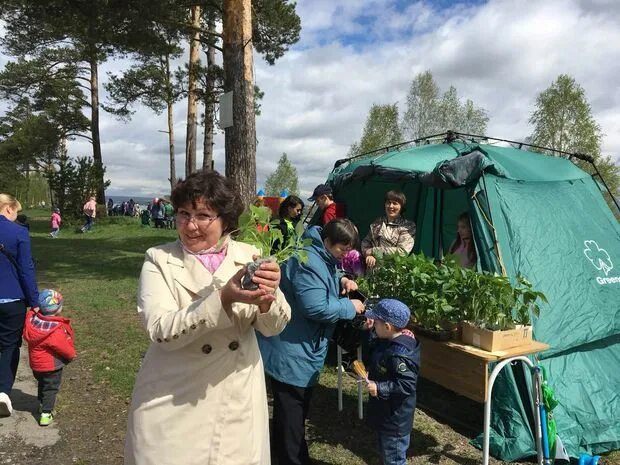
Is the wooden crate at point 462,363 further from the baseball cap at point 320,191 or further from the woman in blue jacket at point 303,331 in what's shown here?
the baseball cap at point 320,191

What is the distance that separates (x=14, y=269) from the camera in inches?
143

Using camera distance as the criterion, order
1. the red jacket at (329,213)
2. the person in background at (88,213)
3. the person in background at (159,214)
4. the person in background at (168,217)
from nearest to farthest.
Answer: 1. the red jacket at (329,213)
2. the person in background at (88,213)
3. the person in background at (159,214)
4. the person in background at (168,217)

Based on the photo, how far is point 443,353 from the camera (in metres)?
3.19

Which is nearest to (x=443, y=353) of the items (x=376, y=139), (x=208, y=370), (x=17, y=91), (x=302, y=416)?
(x=302, y=416)

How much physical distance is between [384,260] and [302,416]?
1.34 metres

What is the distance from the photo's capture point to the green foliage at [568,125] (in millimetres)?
24984

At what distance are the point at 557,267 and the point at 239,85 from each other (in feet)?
15.9

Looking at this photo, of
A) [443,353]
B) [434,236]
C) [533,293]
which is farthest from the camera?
Result: [434,236]

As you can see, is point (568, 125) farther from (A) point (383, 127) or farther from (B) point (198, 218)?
(B) point (198, 218)

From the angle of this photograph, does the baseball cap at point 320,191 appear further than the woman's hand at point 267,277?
Yes

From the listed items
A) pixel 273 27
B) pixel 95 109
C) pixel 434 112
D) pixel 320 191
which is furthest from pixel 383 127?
pixel 320 191

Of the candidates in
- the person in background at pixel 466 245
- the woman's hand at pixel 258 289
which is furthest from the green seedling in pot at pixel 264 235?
the person in background at pixel 466 245

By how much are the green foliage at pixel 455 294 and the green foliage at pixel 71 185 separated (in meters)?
18.7

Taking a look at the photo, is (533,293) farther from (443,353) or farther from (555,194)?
(555,194)
